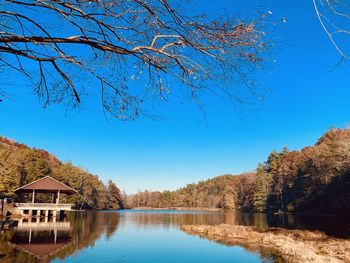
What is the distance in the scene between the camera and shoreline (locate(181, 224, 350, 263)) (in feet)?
52.1

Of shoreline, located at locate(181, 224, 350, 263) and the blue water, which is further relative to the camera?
the blue water

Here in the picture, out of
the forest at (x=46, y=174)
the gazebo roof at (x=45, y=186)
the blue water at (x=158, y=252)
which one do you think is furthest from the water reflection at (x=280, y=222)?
the forest at (x=46, y=174)

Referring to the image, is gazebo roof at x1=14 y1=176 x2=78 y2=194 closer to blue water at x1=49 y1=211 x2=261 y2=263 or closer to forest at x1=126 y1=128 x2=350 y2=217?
blue water at x1=49 y1=211 x2=261 y2=263

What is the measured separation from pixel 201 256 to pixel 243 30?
616 inches

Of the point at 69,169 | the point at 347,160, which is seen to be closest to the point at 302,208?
the point at 347,160

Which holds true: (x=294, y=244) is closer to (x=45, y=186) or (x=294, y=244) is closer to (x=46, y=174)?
(x=45, y=186)

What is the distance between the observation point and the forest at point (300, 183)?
45.4 metres

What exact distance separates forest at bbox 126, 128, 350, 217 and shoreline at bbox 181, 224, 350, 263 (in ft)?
61.6

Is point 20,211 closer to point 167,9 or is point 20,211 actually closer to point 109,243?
point 109,243

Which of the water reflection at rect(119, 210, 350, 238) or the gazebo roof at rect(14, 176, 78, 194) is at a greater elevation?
the gazebo roof at rect(14, 176, 78, 194)

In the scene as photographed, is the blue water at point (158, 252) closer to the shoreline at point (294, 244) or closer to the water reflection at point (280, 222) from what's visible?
the shoreline at point (294, 244)

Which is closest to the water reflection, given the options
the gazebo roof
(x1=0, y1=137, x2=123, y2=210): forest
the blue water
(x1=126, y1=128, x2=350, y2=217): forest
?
(x1=126, y1=128, x2=350, y2=217): forest

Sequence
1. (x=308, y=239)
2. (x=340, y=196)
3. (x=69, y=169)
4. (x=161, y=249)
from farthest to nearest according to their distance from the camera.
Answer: (x=69, y=169) < (x=340, y=196) < (x=308, y=239) < (x=161, y=249)

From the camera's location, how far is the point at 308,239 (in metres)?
22.4
